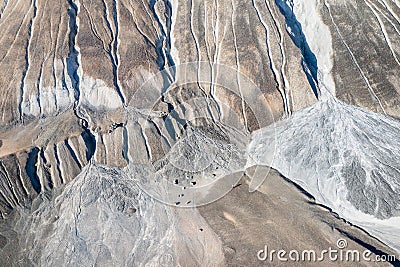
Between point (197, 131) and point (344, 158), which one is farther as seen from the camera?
point (197, 131)

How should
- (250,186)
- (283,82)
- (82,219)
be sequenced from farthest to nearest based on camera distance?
(283,82), (250,186), (82,219)

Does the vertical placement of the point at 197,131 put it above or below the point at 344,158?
above

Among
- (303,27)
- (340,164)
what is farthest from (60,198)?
(303,27)

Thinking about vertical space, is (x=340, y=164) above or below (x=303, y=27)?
below

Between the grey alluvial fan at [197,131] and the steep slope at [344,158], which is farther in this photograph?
the steep slope at [344,158]

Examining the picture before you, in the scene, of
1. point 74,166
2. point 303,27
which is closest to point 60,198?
point 74,166

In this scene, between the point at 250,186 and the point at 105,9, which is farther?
the point at 105,9

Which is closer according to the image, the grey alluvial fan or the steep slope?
the grey alluvial fan

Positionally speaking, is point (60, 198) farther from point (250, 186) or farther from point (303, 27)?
point (303, 27)

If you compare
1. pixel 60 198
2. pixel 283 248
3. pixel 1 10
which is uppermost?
pixel 1 10

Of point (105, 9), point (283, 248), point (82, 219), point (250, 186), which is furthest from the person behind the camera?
point (105, 9)
